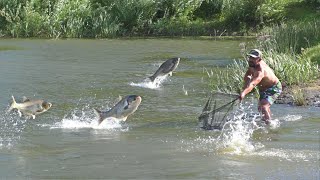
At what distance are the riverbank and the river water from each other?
0.38m

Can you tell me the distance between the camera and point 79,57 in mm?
28672

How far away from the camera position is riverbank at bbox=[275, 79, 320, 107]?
54.8 ft

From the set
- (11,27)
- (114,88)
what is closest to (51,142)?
(114,88)

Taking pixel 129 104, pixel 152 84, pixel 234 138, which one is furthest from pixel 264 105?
pixel 152 84

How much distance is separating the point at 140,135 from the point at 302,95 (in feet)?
15.7

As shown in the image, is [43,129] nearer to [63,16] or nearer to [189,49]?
[189,49]

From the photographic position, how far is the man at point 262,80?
14.3 metres

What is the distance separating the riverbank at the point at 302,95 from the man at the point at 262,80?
191 cm

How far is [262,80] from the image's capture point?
1480cm

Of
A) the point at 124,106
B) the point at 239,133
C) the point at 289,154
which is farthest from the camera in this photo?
the point at 124,106

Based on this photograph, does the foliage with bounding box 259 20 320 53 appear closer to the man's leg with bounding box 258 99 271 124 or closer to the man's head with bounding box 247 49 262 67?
the man's leg with bounding box 258 99 271 124

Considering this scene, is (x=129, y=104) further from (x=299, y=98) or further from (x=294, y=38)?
(x=294, y=38)

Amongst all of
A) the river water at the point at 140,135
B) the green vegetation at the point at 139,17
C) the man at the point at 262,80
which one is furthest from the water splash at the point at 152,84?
the green vegetation at the point at 139,17

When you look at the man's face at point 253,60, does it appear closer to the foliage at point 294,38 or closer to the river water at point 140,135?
the river water at point 140,135
